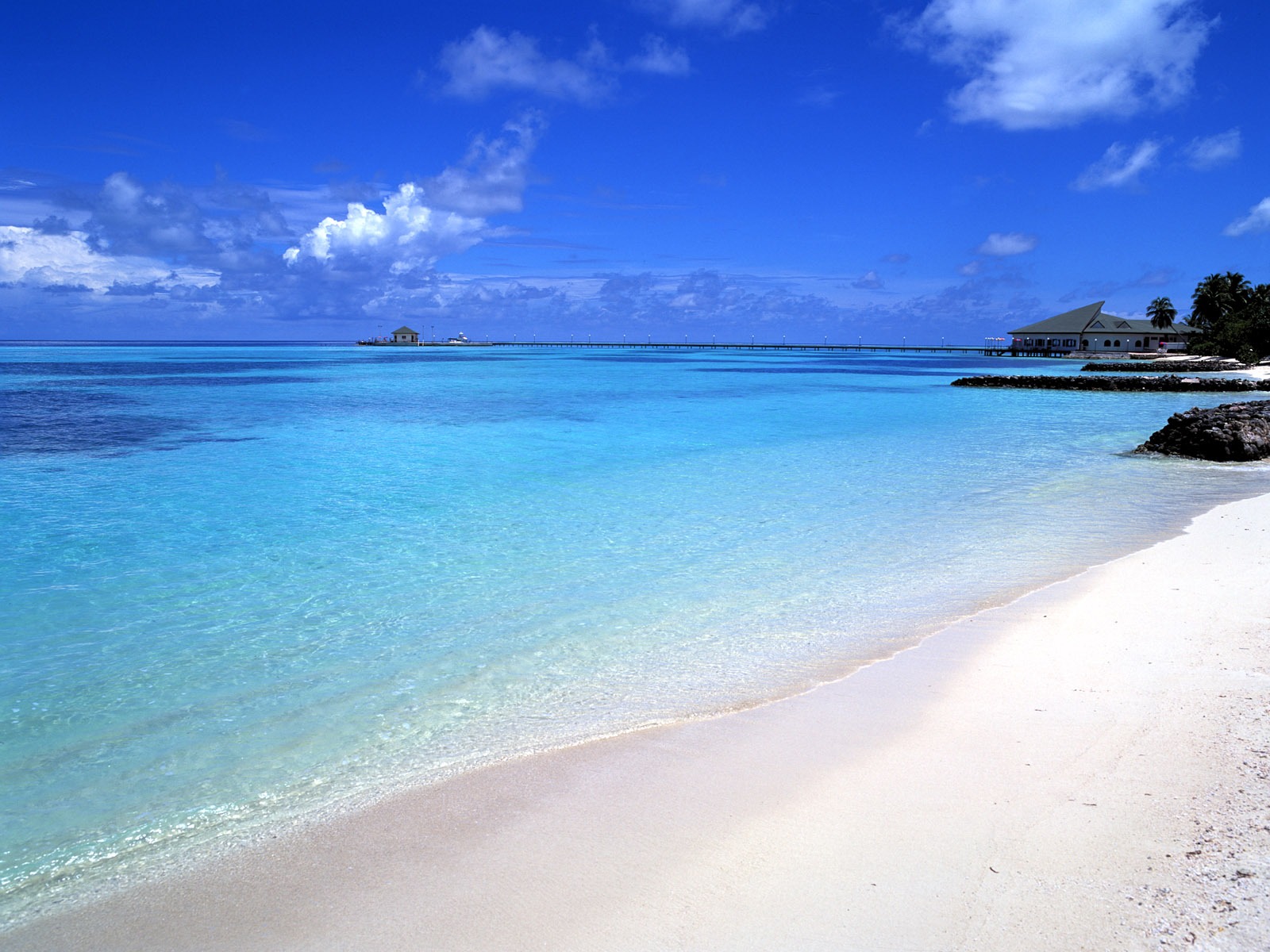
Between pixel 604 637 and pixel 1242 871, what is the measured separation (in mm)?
3833

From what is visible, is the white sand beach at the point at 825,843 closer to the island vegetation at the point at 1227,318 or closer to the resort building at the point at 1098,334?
the island vegetation at the point at 1227,318

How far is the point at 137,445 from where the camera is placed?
16906 millimetres

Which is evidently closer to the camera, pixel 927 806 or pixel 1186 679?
pixel 927 806

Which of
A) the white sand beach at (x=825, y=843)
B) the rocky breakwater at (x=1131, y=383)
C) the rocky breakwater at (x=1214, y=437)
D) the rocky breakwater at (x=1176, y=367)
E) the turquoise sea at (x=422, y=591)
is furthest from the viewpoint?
the rocky breakwater at (x=1176, y=367)

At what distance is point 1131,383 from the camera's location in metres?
41.8

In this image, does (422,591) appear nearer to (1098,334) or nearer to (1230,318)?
(1230,318)

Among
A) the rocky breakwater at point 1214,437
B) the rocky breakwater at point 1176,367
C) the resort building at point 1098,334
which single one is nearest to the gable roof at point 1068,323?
the resort building at point 1098,334

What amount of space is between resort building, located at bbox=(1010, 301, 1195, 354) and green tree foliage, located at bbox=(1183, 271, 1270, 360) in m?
2.78

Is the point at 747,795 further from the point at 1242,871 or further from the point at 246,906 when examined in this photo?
the point at 246,906

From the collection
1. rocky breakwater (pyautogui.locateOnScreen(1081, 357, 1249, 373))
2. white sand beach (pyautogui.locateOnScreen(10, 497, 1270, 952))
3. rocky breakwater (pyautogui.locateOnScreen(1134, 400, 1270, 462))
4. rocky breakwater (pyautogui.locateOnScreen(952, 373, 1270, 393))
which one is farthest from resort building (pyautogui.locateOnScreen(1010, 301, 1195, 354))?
white sand beach (pyautogui.locateOnScreen(10, 497, 1270, 952))

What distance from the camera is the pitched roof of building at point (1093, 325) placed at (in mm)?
85500

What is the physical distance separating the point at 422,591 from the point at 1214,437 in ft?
51.1

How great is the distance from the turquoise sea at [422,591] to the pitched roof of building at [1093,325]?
81496 mm

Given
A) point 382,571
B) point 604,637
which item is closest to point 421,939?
point 604,637
